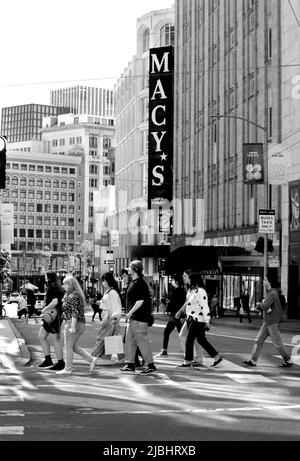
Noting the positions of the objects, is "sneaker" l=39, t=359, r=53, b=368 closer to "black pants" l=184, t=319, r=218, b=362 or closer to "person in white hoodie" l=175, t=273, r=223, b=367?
"person in white hoodie" l=175, t=273, r=223, b=367

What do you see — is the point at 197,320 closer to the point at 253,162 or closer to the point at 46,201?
the point at 253,162

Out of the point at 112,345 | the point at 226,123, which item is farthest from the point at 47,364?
the point at 226,123

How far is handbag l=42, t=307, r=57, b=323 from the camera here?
14805mm

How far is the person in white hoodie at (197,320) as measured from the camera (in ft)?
49.0

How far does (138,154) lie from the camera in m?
82.8

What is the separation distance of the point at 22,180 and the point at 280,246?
14969 cm

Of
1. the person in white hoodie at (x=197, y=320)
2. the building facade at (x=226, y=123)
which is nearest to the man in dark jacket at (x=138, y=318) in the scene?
the person in white hoodie at (x=197, y=320)

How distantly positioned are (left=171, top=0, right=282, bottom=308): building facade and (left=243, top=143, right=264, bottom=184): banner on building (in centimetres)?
342

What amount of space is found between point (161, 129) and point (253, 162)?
1304 inches

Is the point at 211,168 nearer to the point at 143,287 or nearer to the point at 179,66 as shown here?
the point at 179,66

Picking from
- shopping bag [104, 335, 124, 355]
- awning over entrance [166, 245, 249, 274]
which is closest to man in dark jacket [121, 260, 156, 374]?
shopping bag [104, 335, 124, 355]

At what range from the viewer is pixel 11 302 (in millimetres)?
98312

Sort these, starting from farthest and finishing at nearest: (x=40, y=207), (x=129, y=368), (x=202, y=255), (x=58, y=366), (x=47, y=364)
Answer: (x=40, y=207) → (x=202, y=255) → (x=47, y=364) → (x=58, y=366) → (x=129, y=368)
